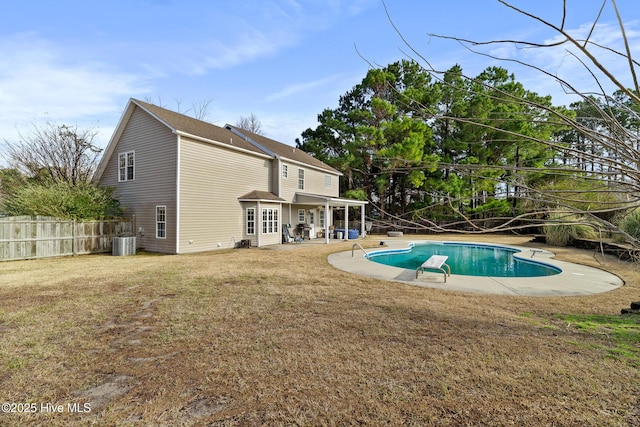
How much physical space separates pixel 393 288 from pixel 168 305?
4.63 meters

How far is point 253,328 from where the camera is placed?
442 centimetres

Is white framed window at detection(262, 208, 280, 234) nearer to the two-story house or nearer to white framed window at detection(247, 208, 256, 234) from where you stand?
the two-story house

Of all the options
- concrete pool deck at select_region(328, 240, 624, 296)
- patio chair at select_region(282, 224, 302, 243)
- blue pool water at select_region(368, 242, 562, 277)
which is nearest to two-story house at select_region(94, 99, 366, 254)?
patio chair at select_region(282, 224, 302, 243)

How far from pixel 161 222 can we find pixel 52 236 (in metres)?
3.61

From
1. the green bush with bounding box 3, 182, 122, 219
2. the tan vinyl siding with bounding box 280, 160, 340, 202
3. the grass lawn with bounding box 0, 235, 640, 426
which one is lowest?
the grass lawn with bounding box 0, 235, 640, 426

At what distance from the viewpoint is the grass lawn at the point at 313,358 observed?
2543mm

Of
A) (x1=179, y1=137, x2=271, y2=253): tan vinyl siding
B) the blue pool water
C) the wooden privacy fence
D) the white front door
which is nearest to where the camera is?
the wooden privacy fence

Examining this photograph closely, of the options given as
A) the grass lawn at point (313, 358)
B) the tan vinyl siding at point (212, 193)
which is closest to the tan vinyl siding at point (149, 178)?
the tan vinyl siding at point (212, 193)

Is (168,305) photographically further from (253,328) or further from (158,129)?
(158,129)

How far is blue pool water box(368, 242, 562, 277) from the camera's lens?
35.1 ft

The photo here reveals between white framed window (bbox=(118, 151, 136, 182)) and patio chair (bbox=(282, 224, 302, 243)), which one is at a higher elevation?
white framed window (bbox=(118, 151, 136, 182))

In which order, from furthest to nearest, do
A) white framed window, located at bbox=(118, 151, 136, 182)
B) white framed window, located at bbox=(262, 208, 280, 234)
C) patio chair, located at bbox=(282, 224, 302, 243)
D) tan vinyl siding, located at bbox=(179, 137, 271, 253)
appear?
patio chair, located at bbox=(282, 224, 302, 243) → white framed window, located at bbox=(262, 208, 280, 234) → white framed window, located at bbox=(118, 151, 136, 182) → tan vinyl siding, located at bbox=(179, 137, 271, 253)

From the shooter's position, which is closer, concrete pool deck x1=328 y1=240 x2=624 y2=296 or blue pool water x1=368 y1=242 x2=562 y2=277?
concrete pool deck x1=328 y1=240 x2=624 y2=296

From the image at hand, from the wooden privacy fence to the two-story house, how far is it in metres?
1.43
